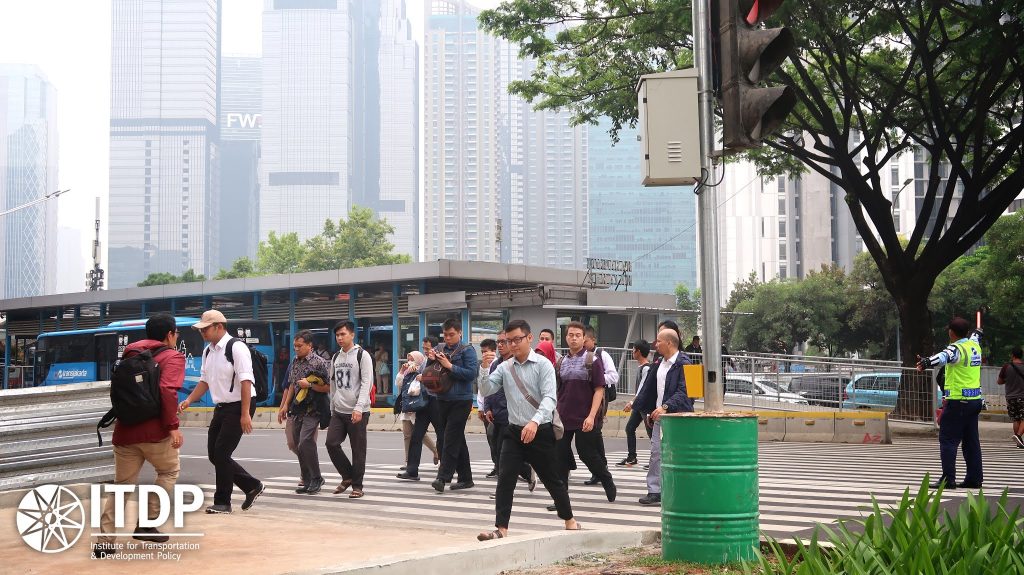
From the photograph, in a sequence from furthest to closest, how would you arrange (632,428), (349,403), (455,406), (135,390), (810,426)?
1. (810,426)
2. (632,428)
3. (455,406)
4. (349,403)
5. (135,390)

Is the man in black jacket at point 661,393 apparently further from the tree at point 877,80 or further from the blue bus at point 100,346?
the blue bus at point 100,346

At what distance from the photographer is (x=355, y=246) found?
87812mm

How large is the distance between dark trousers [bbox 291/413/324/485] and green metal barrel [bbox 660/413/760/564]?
5.86m

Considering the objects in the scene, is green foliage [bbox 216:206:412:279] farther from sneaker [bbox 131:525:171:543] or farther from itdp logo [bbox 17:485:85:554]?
sneaker [bbox 131:525:171:543]

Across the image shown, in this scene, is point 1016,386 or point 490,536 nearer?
point 490,536

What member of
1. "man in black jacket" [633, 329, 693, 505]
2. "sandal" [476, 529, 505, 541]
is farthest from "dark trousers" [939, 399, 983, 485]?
"sandal" [476, 529, 505, 541]

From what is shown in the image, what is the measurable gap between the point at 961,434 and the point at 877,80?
48.5 feet

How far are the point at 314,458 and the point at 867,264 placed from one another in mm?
55165

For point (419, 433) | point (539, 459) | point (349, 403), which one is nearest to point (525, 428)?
point (539, 459)

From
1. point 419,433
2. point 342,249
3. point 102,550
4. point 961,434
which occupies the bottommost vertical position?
point 102,550

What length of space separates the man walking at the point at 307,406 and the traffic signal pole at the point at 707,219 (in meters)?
5.83

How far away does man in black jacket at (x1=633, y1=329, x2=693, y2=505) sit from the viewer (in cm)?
980

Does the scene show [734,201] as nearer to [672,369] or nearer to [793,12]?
[793,12]

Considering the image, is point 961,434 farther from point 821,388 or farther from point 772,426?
point 821,388
